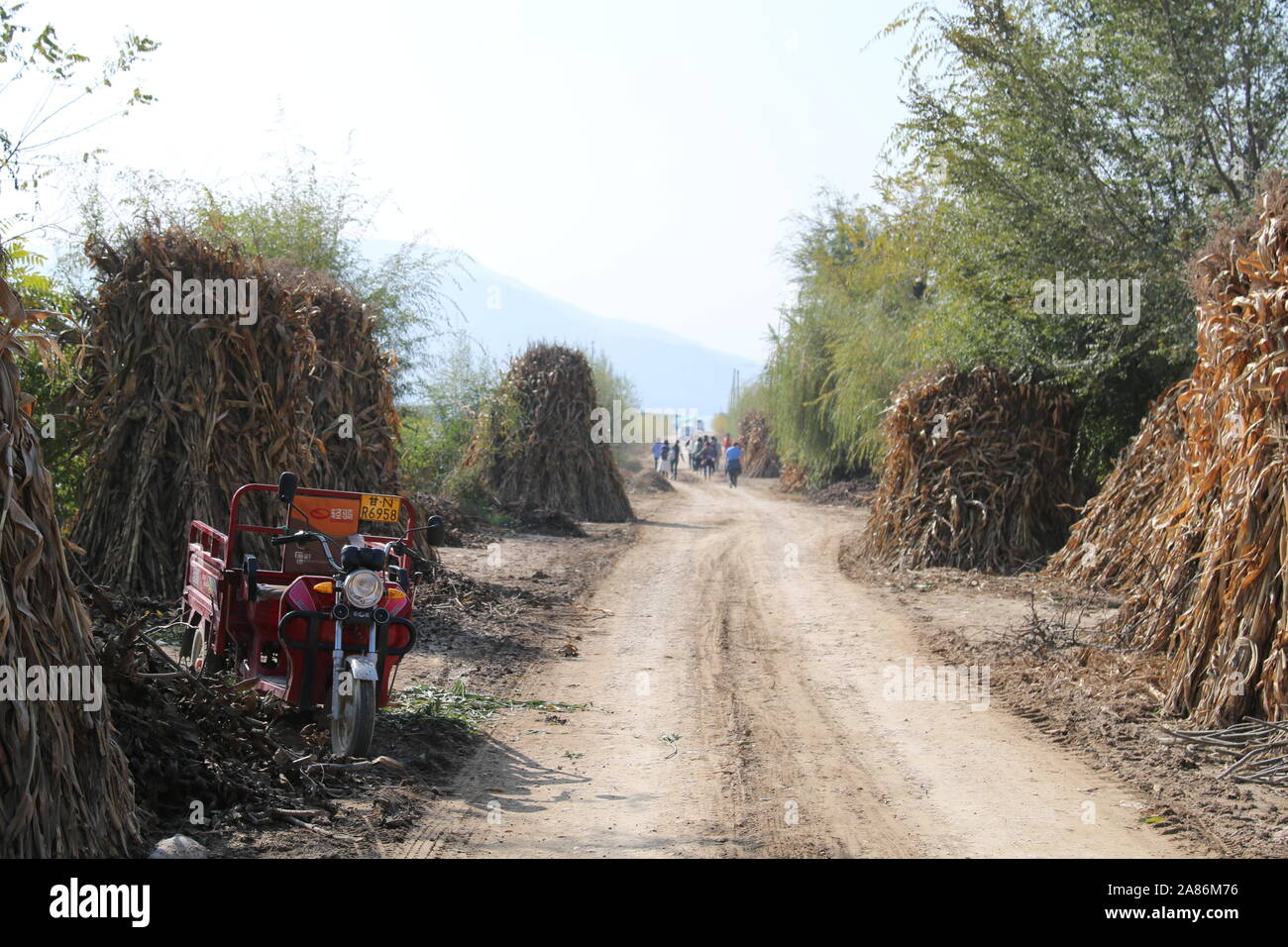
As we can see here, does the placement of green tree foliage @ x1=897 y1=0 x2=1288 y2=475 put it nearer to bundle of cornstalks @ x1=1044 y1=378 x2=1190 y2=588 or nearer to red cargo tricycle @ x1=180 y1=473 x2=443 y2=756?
bundle of cornstalks @ x1=1044 y1=378 x2=1190 y2=588

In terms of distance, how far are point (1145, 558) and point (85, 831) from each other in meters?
9.33

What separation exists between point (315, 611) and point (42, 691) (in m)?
2.26

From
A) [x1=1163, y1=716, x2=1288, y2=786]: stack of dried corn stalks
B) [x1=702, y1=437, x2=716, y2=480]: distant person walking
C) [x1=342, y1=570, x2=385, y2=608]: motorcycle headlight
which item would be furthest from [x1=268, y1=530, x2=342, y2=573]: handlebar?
[x1=702, y1=437, x2=716, y2=480]: distant person walking

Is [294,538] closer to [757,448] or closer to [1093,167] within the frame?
[1093,167]

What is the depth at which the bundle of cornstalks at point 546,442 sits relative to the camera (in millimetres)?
23906

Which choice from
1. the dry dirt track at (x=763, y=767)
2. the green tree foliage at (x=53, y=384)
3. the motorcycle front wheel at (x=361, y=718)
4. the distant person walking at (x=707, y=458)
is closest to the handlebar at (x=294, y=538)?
the motorcycle front wheel at (x=361, y=718)

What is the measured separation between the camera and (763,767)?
6.59 metres

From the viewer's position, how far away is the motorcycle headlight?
249 inches

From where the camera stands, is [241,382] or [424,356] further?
[424,356]

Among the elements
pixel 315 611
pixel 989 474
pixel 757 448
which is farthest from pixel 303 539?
pixel 757 448

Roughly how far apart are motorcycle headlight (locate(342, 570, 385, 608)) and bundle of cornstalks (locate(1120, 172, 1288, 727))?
220 inches

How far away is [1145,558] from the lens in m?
10.3
